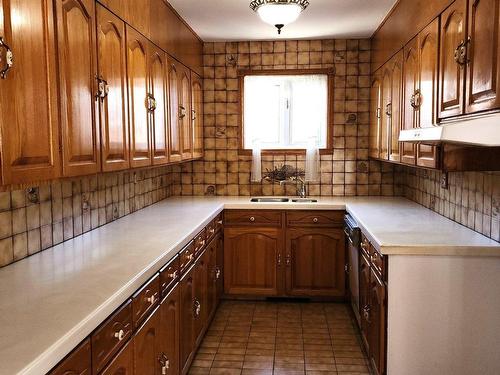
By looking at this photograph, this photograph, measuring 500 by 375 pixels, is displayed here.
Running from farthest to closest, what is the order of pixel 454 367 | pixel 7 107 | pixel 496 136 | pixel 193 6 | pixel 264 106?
1. pixel 264 106
2. pixel 193 6
3. pixel 454 367
4. pixel 7 107
5. pixel 496 136

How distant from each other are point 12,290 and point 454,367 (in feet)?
6.67

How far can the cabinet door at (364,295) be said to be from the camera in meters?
2.96

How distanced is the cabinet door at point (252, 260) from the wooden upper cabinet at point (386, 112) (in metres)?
1.12

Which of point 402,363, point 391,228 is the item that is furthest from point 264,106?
point 402,363

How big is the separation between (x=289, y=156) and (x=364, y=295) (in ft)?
6.13

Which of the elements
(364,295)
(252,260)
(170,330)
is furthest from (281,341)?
(170,330)

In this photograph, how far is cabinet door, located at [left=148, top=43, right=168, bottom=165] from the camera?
2.98m

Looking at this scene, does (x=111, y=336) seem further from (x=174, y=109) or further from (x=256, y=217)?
(x=256, y=217)

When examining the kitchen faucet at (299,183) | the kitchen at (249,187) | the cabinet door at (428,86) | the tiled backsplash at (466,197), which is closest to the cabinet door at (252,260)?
the kitchen at (249,187)

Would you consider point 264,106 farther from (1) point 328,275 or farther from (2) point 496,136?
(2) point 496,136

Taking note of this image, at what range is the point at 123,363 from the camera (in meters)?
1.67

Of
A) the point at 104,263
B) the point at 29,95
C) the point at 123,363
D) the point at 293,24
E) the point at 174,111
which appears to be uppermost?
the point at 293,24

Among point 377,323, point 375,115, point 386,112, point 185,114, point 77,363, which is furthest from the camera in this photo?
point 375,115

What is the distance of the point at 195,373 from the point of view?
2.93 m
